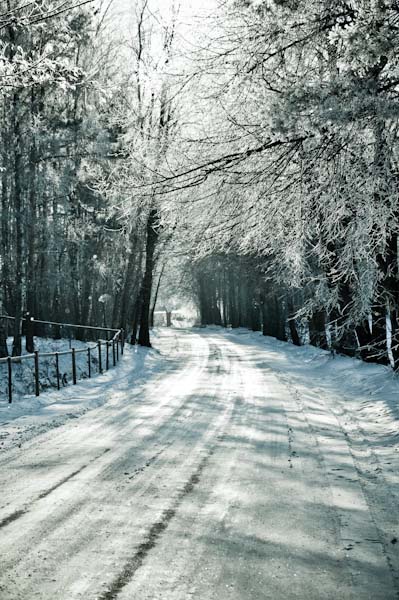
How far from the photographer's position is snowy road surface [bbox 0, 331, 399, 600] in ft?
12.4

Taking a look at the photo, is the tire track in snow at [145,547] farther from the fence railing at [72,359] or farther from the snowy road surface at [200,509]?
the fence railing at [72,359]

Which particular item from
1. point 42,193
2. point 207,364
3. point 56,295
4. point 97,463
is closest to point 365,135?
point 97,463

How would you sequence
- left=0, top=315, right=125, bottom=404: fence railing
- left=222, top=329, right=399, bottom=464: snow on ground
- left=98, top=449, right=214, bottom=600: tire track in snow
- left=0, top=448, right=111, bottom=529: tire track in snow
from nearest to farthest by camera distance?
left=98, top=449, right=214, bottom=600: tire track in snow → left=0, top=448, right=111, bottom=529: tire track in snow → left=222, top=329, right=399, bottom=464: snow on ground → left=0, top=315, right=125, bottom=404: fence railing

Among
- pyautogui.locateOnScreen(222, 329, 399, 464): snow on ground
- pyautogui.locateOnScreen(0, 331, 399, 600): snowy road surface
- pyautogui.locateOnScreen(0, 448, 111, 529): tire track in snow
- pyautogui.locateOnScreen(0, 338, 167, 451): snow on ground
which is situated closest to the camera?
pyautogui.locateOnScreen(0, 331, 399, 600): snowy road surface

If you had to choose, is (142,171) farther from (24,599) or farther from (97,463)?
(24,599)

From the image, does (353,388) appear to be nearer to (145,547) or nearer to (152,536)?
(152,536)

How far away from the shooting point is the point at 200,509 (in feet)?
17.1

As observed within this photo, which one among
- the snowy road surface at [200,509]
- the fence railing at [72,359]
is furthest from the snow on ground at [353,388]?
the fence railing at [72,359]

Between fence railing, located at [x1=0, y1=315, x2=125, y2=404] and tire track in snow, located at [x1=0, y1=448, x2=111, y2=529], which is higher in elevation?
fence railing, located at [x1=0, y1=315, x2=125, y2=404]

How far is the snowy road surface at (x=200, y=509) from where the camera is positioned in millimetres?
3787

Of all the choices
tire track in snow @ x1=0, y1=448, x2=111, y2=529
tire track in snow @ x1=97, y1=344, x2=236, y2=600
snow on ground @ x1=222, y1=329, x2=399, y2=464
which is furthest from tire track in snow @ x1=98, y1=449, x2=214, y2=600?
snow on ground @ x1=222, y1=329, x2=399, y2=464

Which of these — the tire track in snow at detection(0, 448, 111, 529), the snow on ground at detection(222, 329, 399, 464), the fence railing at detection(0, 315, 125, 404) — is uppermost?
the fence railing at detection(0, 315, 125, 404)

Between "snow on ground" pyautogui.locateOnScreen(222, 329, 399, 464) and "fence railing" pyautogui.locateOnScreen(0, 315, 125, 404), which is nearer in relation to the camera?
"snow on ground" pyautogui.locateOnScreen(222, 329, 399, 464)

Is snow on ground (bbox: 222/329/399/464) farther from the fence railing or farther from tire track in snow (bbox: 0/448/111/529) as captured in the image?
the fence railing
